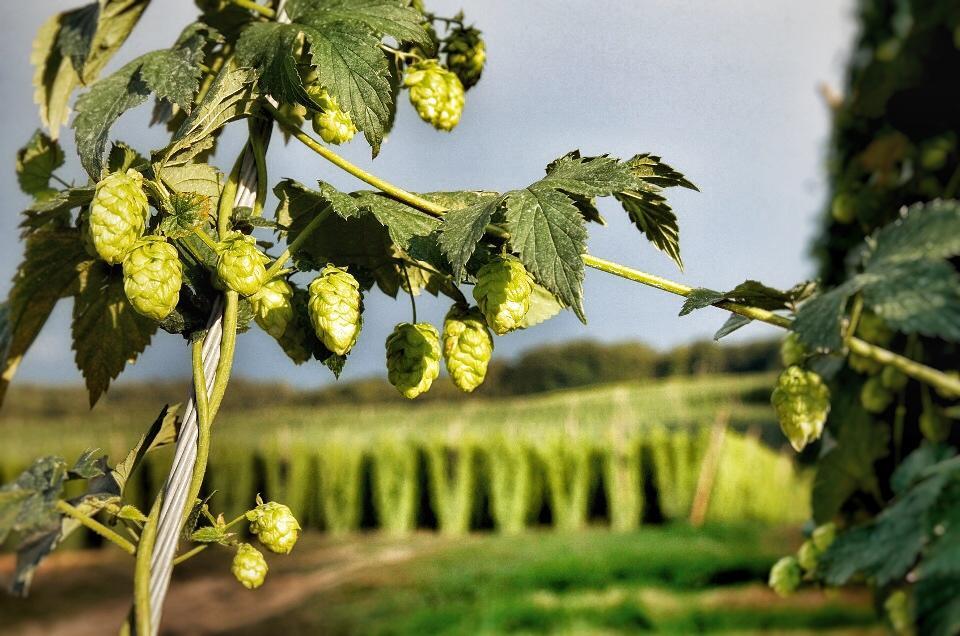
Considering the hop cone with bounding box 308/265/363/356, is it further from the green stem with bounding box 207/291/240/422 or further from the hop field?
the hop field

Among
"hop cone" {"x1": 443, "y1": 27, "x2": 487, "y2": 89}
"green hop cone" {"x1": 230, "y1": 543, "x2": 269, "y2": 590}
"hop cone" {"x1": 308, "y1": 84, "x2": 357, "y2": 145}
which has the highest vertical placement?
"hop cone" {"x1": 443, "y1": 27, "x2": 487, "y2": 89}

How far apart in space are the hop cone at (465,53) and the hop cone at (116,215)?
0.31 m

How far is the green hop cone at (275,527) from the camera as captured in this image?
1.64 ft

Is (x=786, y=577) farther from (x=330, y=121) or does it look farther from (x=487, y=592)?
(x=487, y=592)

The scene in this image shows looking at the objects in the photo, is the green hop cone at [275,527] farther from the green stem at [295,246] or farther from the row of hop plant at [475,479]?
the row of hop plant at [475,479]

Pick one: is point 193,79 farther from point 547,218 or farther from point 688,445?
point 688,445

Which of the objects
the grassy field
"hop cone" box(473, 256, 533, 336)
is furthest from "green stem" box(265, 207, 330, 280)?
the grassy field

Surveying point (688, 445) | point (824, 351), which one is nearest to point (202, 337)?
point (824, 351)

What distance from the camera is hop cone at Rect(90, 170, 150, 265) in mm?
436

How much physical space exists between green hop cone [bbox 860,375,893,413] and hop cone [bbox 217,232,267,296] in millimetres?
1127

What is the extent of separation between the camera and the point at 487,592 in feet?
12.2

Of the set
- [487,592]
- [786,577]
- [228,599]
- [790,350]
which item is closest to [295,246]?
[790,350]

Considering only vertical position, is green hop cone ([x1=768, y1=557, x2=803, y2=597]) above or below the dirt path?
above

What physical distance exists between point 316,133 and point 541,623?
9.96ft
